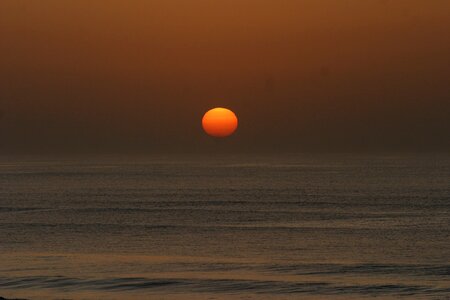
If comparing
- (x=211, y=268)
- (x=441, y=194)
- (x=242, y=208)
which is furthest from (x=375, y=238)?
(x=441, y=194)

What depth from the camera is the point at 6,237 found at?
200 ft

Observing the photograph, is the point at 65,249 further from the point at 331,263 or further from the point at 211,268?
the point at 331,263

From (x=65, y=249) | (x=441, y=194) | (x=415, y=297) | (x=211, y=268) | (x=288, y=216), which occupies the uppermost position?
(x=441, y=194)

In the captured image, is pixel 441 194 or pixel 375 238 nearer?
pixel 375 238

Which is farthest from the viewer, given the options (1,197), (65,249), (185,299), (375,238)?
(1,197)

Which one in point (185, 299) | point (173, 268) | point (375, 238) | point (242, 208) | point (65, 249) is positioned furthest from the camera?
point (242, 208)

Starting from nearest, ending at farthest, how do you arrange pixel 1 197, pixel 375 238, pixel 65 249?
pixel 65 249 → pixel 375 238 → pixel 1 197

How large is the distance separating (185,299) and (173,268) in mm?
9016

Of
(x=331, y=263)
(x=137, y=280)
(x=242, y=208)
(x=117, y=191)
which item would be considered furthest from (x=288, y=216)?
(x=117, y=191)

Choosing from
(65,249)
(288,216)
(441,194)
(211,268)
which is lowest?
(211,268)

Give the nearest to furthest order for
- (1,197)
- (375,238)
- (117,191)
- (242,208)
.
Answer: (375,238) < (242,208) < (1,197) < (117,191)

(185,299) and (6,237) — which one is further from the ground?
(6,237)

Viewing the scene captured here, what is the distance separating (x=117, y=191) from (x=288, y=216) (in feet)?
175

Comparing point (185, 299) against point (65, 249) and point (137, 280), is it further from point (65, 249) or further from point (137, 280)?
point (65, 249)
